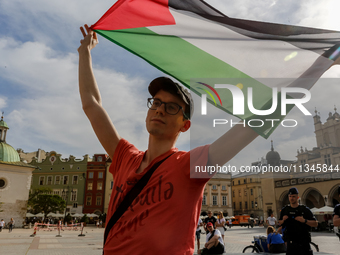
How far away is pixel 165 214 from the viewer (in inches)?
59.1

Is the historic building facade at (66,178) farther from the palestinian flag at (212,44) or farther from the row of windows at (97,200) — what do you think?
the palestinian flag at (212,44)

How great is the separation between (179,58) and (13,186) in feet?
162

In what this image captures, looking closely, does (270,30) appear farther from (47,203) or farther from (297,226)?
(47,203)

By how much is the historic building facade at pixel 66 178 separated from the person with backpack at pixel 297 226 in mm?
61454

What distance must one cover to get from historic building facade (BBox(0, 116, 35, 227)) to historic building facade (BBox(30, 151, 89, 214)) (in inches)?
630

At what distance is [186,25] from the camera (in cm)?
276

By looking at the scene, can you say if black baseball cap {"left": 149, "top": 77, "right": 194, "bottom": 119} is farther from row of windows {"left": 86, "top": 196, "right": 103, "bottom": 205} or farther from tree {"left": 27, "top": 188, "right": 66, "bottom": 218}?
row of windows {"left": 86, "top": 196, "right": 103, "bottom": 205}

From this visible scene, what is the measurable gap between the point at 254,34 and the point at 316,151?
4.29 feet

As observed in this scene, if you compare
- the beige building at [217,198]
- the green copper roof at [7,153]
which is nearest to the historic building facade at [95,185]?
the green copper roof at [7,153]

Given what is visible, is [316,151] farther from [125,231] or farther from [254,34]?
[125,231]

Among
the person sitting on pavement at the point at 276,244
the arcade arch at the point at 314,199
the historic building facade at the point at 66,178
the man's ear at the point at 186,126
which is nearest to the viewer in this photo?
the man's ear at the point at 186,126

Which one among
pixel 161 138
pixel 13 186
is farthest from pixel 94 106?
pixel 13 186

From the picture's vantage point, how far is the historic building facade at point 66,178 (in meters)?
61.9

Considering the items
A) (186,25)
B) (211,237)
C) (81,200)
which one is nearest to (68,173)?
(81,200)
